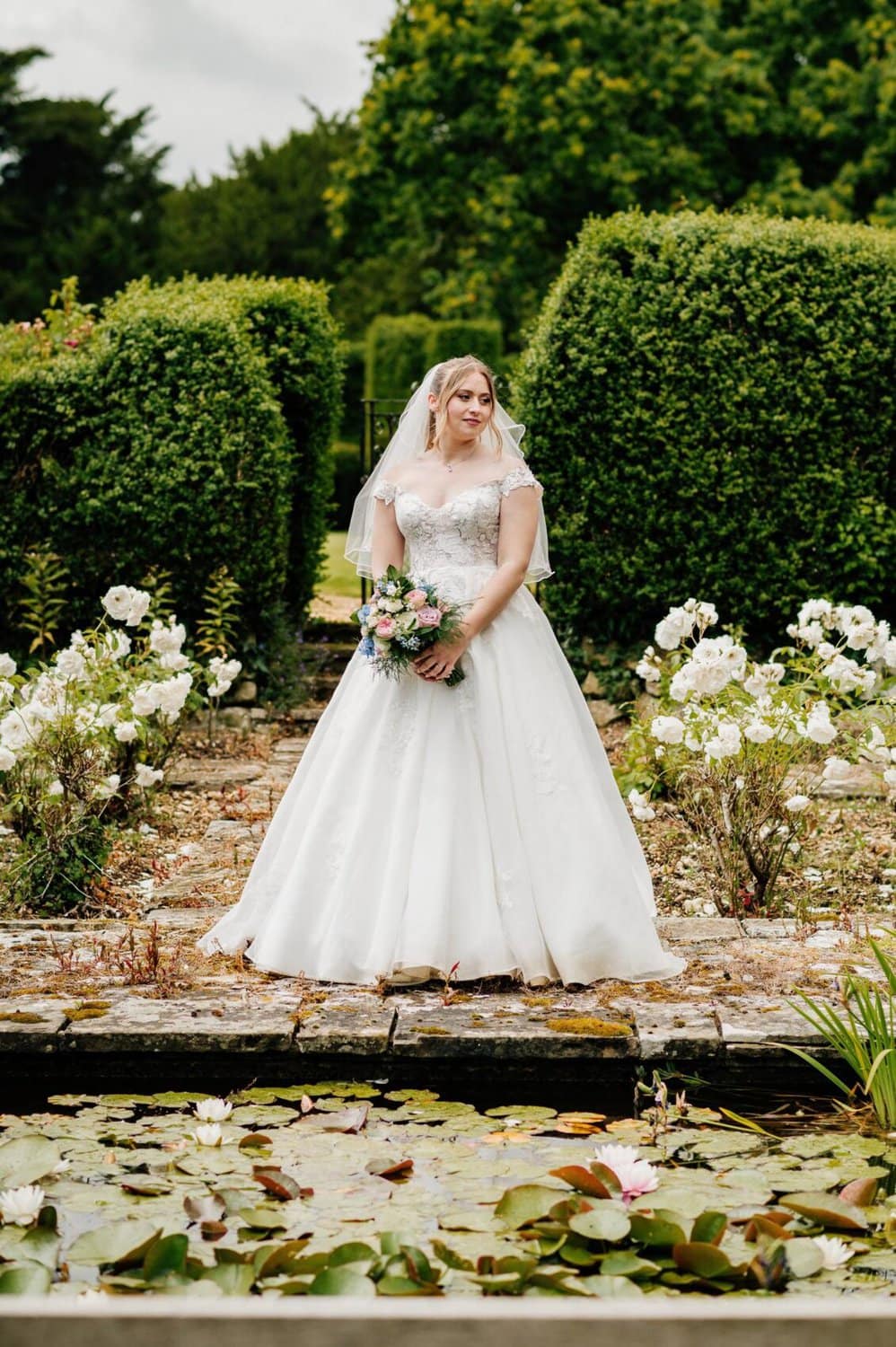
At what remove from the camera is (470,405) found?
4.87 metres

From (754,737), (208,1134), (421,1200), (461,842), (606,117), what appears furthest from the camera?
(606,117)

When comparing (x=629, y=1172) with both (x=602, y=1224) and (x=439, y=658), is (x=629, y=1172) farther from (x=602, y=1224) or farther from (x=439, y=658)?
(x=439, y=658)

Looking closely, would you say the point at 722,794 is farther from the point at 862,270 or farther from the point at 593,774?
the point at 862,270

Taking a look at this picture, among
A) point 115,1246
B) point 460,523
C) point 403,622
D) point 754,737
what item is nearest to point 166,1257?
point 115,1246

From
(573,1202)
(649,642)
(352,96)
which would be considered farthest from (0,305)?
(573,1202)

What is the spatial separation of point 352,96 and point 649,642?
2936cm

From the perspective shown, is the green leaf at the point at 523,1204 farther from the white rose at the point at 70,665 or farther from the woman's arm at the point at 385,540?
the white rose at the point at 70,665

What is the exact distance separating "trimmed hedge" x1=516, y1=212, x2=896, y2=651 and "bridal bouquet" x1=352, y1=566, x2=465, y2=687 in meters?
4.30

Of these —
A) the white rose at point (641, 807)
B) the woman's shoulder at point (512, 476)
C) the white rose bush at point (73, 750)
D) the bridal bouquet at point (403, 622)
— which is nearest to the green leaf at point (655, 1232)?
the bridal bouquet at point (403, 622)

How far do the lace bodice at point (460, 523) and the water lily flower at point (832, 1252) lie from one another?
109 inches

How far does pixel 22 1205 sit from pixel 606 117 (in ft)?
62.1

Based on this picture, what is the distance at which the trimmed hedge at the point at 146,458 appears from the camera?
29.0 feet

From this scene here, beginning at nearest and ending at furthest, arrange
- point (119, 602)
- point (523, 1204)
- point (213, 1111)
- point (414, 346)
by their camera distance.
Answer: point (523, 1204)
point (213, 1111)
point (119, 602)
point (414, 346)

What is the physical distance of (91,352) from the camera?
29.8ft
